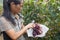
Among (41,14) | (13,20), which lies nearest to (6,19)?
(13,20)

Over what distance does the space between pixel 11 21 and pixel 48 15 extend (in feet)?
3.79

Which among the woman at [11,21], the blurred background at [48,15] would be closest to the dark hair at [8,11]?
the woman at [11,21]

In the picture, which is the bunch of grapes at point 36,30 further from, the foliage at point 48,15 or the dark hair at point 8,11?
the foliage at point 48,15

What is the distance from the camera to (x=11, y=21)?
398 cm

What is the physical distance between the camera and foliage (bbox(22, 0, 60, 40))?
491 centimetres

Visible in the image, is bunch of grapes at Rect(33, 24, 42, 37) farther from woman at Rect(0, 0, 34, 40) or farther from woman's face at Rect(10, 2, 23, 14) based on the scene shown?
woman's face at Rect(10, 2, 23, 14)

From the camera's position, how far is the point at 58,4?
4.97 m

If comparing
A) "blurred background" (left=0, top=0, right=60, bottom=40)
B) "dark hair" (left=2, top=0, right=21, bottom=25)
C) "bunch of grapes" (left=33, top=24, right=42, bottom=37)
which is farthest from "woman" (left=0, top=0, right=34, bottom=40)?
"blurred background" (left=0, top=0, right=60, bottom=40)

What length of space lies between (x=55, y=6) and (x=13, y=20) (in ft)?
3.99

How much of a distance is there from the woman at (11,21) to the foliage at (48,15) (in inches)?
36.2

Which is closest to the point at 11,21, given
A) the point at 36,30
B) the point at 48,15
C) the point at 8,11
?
the point at 8,11

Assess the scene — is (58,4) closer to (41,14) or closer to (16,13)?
(41,14)

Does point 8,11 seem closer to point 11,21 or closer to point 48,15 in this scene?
point 11,21

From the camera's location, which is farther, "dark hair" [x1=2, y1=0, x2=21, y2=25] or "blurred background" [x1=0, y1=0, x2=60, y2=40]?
"blurred background" [x1=0, y1=0, x2=60, y2=40]
